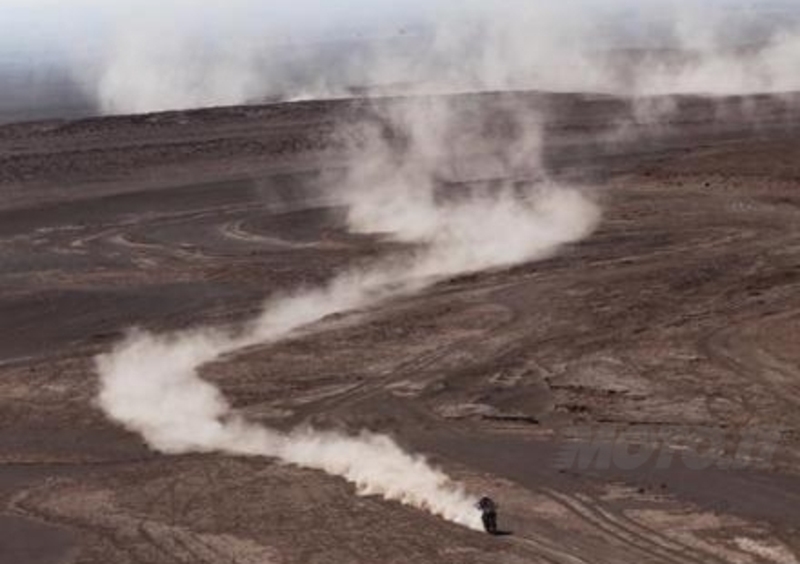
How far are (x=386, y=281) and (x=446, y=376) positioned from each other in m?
8.54

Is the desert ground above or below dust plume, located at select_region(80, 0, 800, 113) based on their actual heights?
below

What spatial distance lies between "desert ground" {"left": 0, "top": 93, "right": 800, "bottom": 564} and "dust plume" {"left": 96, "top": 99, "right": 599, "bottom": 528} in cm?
57

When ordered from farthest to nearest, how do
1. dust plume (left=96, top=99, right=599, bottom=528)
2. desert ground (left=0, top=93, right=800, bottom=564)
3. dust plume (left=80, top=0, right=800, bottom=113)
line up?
dust plume (left=80, top=0, right=800, bottom=113), dust plume (left=96, top=99, right=599, bottom=528), desert ground (left=0, top=93, right=800, bottom=564)

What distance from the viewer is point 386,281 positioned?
34594 mm

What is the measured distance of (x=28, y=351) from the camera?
1230 inches

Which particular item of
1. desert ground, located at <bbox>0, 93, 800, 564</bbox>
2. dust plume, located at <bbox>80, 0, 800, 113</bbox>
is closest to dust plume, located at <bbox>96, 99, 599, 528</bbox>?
desert ground, located at <bbox>0, 93, 800, 564</bbox>

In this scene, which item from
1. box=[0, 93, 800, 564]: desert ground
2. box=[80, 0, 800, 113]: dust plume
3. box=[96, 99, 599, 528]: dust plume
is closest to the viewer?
box=[0, 93, 800, 564]: desert ground

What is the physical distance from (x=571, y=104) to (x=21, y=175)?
3264cm

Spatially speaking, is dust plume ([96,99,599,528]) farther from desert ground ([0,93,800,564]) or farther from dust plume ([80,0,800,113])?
dust plume ([80,0,800,113])

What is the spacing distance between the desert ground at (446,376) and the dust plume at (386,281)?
0.57 meters

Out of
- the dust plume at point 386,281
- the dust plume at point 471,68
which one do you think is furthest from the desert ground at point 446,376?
the dust plume at point 471,68

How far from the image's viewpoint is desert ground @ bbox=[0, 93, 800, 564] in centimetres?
1886

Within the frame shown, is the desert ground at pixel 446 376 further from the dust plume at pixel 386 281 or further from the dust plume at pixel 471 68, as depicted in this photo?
the dust plume at pixel 471 68

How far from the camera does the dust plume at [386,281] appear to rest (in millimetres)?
22047
